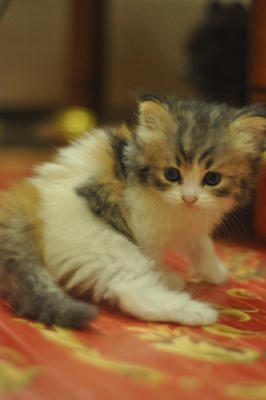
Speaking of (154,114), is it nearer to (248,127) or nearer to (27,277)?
(248,127)

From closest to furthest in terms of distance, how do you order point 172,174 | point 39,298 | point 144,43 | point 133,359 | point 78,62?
point 133,359, point 39,298, point 172,174, point 78,62, point 144,43

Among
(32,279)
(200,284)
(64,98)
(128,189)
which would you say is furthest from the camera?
(64,98)

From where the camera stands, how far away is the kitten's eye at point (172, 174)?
1098 mm

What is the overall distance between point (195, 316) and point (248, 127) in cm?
43

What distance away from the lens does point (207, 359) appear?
870mm

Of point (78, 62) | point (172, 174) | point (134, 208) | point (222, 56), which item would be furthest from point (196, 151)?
point (78, 62)

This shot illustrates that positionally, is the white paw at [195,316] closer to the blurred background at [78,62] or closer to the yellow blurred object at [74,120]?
the blurred background at [78,62]

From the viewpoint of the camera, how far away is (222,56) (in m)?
2.35

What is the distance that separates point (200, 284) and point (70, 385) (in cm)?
65

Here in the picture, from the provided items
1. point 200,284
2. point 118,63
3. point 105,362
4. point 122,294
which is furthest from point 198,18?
point 105,362

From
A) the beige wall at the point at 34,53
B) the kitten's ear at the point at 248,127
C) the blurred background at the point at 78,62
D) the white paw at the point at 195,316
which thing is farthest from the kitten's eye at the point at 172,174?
the beige wall at the point at 34,53

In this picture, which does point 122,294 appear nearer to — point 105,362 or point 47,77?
point 105,362

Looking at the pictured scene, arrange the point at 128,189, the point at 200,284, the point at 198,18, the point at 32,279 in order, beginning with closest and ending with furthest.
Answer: the point at 32,279 → the point at 128,189 → the point at 200,284 → the point at 198,18

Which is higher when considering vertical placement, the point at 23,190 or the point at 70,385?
the point at 23,190
